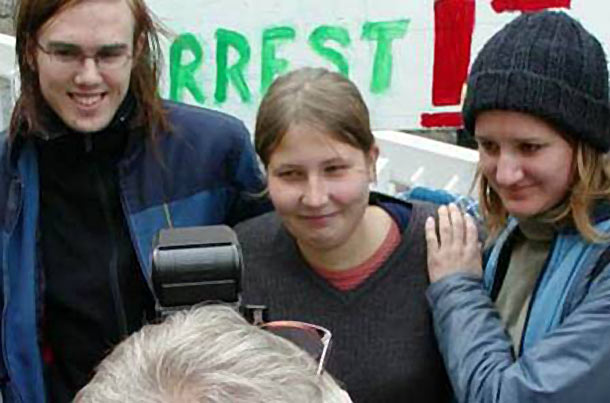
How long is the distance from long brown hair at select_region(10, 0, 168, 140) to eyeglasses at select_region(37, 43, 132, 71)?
0.14 feet

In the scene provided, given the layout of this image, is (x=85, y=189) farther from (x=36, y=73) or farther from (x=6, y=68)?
(x=6, y=68)

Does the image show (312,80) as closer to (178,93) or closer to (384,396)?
(384,396)

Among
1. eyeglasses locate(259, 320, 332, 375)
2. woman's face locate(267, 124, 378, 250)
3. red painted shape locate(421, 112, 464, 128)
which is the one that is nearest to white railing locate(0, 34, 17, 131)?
red painted shape locate(421, 112, 464, 128)

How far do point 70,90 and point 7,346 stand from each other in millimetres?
451

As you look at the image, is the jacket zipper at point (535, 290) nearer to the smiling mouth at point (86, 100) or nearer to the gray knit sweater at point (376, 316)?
the gray knit sweater at point (376, 316)

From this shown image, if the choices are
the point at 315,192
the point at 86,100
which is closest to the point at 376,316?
the point at 315,192

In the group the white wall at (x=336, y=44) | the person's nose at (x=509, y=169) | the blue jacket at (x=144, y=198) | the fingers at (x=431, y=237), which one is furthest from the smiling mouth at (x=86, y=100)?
the person's nose at (x=509, y=169)

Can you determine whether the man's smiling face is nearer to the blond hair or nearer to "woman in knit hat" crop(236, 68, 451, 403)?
"woman in knit hat" crop(236, 68, 451, 403)

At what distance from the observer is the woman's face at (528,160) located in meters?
1.59

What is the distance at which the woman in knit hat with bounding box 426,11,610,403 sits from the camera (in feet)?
4.95

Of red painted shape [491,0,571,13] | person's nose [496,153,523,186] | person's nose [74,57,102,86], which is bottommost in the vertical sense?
person's nose [496,153,523,186]

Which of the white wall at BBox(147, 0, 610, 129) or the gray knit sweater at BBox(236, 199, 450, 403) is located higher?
the white wall at BBox(147, 0, 610, 129)

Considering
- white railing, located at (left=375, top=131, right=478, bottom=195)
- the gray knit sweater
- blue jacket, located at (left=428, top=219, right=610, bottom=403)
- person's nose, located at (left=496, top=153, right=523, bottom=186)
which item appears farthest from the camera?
white railing, located at (left=375, top=131, right=478, bottom=195)

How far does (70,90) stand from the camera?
1919 millimetres
